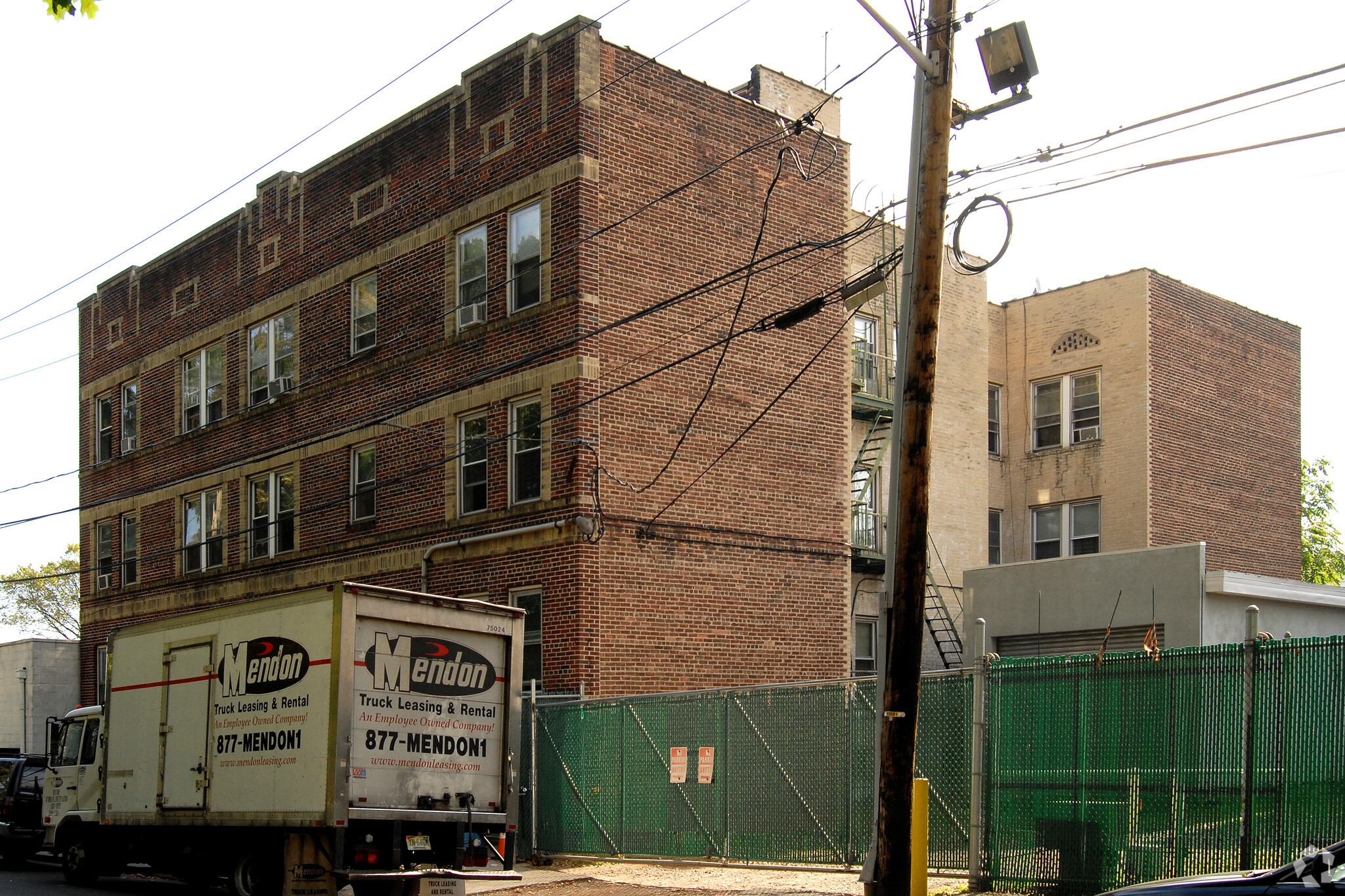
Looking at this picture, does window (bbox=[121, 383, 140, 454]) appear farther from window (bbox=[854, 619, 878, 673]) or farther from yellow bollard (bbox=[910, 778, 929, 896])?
yellow bollard (bbox=[910, 778, 929, 896])

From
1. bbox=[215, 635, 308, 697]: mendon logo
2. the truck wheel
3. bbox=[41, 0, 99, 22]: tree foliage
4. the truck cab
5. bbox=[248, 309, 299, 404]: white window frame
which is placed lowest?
the truck wheel

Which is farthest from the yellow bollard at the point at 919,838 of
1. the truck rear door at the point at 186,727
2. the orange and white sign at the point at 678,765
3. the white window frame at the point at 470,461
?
the white window frame at the point at 470,461

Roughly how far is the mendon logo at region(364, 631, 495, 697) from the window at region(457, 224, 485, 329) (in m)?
9.26

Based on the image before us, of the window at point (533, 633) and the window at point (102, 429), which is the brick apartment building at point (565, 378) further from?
the window at point (102, 429)

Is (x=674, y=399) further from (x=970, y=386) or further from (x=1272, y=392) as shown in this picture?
(x=1272, y=392)

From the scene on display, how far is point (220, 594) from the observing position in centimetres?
2806

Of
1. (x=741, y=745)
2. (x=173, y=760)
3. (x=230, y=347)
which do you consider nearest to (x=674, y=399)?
(x=741, y=745)

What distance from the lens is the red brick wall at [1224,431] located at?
30.0 metres

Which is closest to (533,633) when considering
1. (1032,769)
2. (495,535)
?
(495,535)

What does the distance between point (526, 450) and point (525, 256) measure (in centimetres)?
315

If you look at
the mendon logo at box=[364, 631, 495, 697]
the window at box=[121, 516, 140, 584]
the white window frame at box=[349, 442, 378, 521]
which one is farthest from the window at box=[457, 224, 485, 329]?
the window at box=[121, 516, 140, 584]

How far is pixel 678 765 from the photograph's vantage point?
16844mm

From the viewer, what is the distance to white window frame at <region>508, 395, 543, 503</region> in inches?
833

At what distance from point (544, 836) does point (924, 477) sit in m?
9.85
